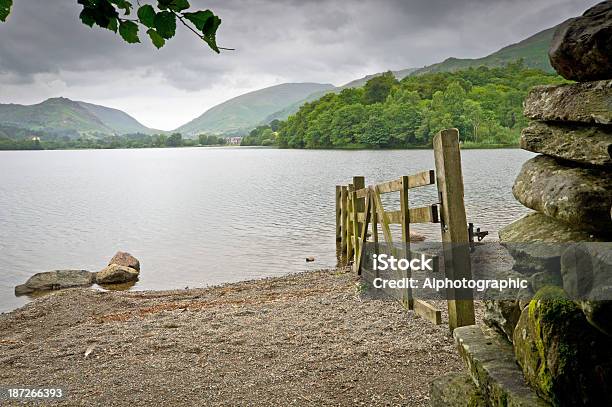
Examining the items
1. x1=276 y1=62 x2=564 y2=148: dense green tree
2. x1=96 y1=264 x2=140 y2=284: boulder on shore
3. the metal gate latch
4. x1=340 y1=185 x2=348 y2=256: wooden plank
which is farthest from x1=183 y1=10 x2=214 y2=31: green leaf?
A: x1=276 y1=62 x2=564 y2=148: dense green tree

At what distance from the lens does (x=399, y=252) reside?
29.6 feet

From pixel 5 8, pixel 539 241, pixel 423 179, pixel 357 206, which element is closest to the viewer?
pixel 5 8

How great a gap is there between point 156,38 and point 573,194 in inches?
108

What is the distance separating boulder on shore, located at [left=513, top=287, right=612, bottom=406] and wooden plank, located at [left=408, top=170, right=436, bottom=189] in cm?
433

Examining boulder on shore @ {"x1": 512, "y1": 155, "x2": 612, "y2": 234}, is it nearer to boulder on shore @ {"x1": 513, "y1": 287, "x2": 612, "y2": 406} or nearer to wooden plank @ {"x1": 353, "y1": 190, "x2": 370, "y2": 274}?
boulder on shore @ {"x1": 513, "y1": 287, "x2": 612, "y2": 406}

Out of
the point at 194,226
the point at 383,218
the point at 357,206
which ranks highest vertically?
the point at 383,218

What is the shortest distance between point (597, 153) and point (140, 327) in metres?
8.11

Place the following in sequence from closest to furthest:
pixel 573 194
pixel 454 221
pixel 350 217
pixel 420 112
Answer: pixel 573 194
pixel 454 221
pixel 350 217
pixel 420 112

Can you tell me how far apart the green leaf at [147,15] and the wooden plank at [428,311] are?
587 centimetres

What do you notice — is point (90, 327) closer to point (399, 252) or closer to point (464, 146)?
point (399, 252)

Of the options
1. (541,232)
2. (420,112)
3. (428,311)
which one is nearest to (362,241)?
(428,311)

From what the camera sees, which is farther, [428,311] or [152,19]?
[428,311]

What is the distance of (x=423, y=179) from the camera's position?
25.6ft

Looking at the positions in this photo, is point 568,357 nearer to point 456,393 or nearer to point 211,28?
point 456,393
